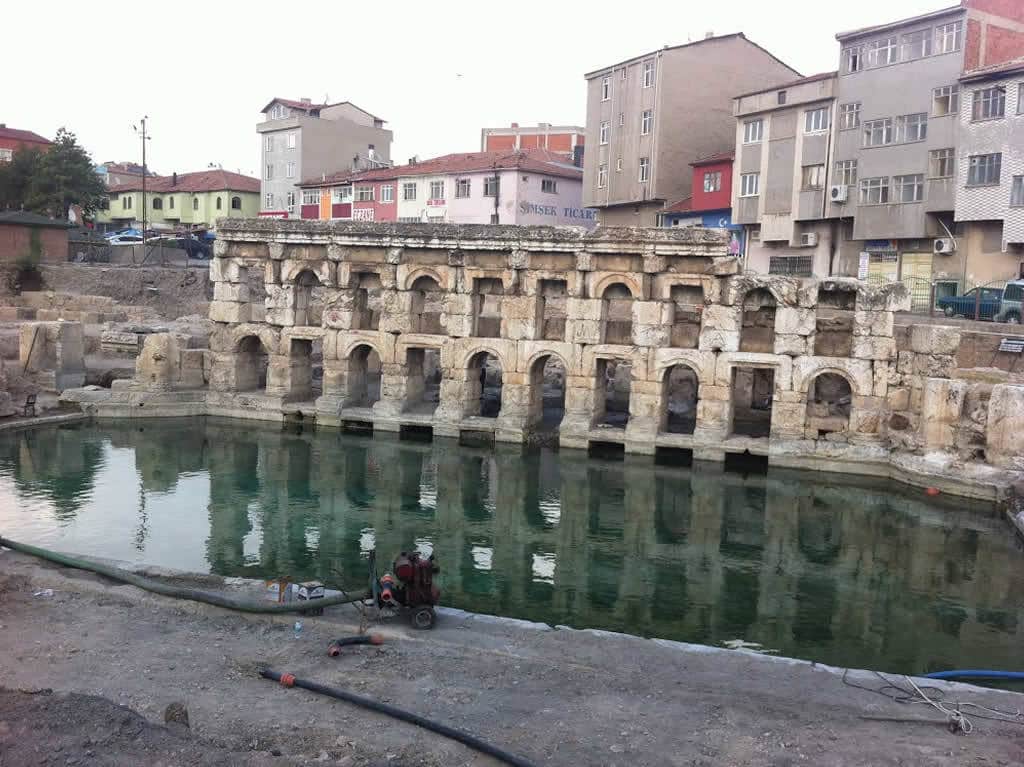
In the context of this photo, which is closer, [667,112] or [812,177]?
[812,177]

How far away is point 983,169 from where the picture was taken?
31.4 metres

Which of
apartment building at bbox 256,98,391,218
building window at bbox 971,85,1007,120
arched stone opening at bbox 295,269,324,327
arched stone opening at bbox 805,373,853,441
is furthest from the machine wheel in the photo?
apartment building at bbox 256,98,391,218

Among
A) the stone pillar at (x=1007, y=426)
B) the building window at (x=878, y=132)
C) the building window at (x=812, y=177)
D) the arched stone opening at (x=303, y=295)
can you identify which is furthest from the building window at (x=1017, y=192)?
the arched stone opening at (x=303, y=295)

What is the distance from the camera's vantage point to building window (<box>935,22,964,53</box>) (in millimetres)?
32312

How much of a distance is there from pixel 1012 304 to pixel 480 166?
25.1m

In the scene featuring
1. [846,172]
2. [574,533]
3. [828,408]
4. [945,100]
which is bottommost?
[574,533]

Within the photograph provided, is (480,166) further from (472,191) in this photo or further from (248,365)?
(248,365)

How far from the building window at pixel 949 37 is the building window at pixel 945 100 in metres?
1.30

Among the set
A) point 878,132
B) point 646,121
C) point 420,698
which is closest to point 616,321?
point 878,132

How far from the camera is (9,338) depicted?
31.5 meters

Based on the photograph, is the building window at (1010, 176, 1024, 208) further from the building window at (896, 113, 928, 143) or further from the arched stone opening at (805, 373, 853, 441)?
the arched stone opening at (805, 373, 853, 441)

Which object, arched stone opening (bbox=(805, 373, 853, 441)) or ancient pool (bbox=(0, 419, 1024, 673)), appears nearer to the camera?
ancient pool (bbox=(0, 419, 1024, 673))

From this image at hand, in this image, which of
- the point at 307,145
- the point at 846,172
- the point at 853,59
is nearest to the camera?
Answer: the point at 853,59

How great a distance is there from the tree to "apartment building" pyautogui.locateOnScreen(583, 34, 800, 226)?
28196 millimetres
